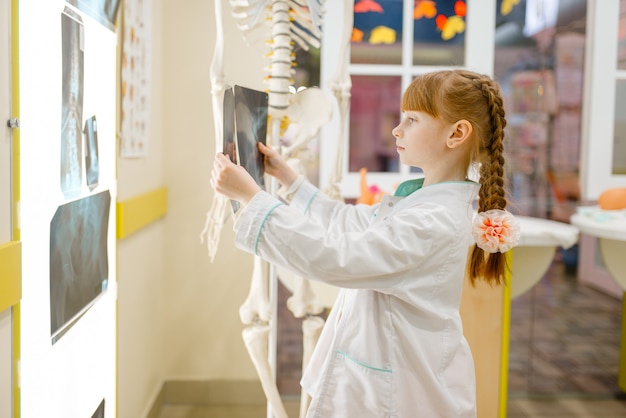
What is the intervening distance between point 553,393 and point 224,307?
1675mm

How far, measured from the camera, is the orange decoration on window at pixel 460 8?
303 cm

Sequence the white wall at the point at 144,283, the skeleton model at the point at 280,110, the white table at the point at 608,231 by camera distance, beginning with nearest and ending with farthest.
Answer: the skeleton model at the point at 280,110
the white wall at the point at 144,283
the white table at the point at 608,231

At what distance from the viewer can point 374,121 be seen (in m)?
3.07

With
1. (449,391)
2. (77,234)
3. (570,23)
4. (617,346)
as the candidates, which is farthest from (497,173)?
(617,346)

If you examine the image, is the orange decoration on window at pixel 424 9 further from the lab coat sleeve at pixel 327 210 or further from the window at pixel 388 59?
the lab coat sleeve at pixel 327 210

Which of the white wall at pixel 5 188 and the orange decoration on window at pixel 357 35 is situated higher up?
the orange decoration on window at pixel 357 35

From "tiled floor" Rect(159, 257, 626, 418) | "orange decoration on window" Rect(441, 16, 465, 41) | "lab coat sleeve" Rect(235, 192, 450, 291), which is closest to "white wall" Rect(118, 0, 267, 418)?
"orange decoration on window" Rect(441, 16, 465, 41)

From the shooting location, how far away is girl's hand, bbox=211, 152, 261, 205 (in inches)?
46.8

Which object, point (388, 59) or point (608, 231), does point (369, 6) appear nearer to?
point (388, 59)

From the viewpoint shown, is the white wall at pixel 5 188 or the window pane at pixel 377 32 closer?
the white wall at pixel 5 188

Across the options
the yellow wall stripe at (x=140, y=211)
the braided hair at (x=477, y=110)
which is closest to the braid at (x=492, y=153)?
the braided hair at (x=477, y=110)

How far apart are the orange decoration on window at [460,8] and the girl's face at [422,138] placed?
1.89 metres

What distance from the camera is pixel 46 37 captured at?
3.83 ft

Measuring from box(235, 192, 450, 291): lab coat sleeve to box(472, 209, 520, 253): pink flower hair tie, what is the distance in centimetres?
12
